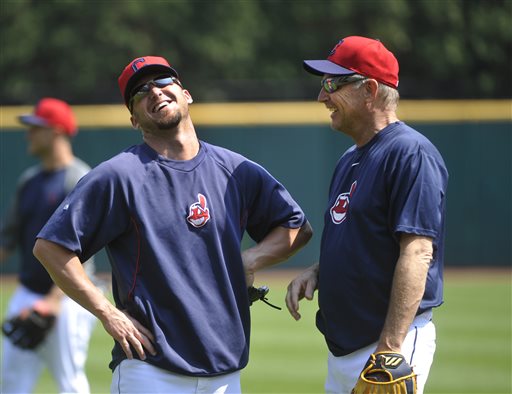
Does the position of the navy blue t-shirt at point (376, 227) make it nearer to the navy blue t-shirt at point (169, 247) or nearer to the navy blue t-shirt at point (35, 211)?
the navy blue t-shirt at point (169, 247)

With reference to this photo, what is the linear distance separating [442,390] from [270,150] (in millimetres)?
8760

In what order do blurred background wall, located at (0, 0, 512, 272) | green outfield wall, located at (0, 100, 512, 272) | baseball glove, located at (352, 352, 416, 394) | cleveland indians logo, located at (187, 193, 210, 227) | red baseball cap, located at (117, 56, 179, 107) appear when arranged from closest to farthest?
baseball glove, located at (352, 352, 416, 394) → cleveland indians logo, located at (187, 193, 210, 227) → red baseball cap, located at (117, 56, 179, 107) → green outfield wall, located at (0, 100, 512, 272) → blurred background wall, located at (0, 0, 512, 272)

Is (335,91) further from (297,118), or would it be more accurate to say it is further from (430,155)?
(297,118)

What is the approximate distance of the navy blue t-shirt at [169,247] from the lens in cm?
425

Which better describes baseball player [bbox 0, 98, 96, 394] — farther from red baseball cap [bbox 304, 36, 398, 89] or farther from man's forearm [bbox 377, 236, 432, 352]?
man's forearm [bbox 377, 236, 432, 352]

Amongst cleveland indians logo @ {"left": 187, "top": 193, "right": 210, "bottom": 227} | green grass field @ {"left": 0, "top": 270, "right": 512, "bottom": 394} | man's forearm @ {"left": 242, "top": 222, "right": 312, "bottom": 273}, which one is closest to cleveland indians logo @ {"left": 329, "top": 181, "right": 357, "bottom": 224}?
man's forearm @ {"left": 242, "top": 222, "right": 312, "bottom": 273}

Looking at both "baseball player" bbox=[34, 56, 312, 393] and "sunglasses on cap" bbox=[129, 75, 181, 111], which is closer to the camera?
"baseball player" bbox=[34, 56, 312, 393]

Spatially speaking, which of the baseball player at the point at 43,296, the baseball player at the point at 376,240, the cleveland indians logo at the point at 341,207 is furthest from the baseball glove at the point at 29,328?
the cleveland indians logo at the point at 341,207

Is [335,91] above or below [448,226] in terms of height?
above

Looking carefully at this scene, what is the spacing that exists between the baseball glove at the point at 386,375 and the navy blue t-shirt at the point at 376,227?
26 centimetres

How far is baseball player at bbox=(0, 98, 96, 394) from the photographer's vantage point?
6449 mm

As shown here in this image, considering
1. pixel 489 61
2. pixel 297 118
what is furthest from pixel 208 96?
pixel 297 118

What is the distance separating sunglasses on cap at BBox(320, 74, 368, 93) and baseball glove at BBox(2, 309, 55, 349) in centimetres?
275

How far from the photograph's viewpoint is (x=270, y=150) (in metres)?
16.4
